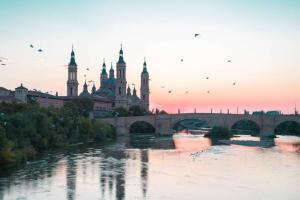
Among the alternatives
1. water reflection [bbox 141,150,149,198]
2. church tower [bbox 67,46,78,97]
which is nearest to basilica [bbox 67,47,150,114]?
church tower [bbox 67,46,78,97]

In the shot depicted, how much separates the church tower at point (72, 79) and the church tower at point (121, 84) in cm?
1057

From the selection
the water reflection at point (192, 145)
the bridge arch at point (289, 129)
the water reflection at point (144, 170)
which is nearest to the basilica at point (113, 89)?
the bridge arch at point (289, 129)

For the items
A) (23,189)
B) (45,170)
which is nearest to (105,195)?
(23,189)

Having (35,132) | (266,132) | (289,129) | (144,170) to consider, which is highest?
(289,129)

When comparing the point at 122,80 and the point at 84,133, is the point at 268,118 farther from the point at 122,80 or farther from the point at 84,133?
the point at 122,80

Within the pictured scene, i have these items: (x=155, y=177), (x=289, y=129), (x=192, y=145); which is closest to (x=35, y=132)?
(x=155, y=177)

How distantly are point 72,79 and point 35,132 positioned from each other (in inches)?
3055

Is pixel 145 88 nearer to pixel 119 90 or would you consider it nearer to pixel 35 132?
pixel 119 90

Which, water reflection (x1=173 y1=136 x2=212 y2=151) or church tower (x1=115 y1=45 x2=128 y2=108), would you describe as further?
church tower (x1=115 y1=45 x2=128 y2=108)

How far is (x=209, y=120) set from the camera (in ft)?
287

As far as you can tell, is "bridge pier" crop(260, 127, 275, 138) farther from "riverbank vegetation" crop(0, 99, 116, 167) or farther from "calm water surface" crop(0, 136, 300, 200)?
"calm water surface" crop(0, 136, 300, 200)

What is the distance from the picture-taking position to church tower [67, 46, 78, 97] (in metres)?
124

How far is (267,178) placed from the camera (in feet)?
119

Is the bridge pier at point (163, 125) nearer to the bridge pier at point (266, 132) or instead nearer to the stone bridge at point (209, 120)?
the stone bridge at point (209, 120)
